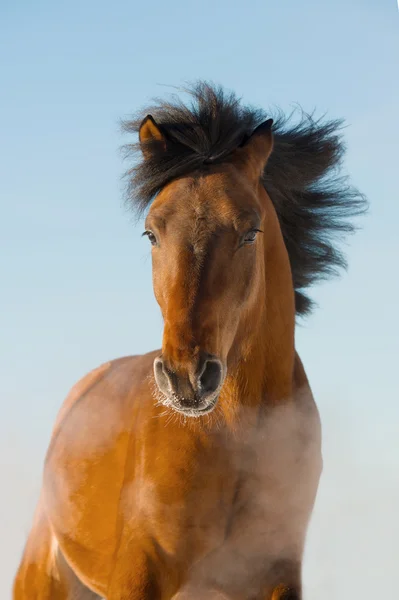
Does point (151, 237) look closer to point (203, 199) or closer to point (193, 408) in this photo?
point (203, 199)

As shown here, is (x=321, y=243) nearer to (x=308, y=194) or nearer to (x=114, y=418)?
(x=308, y=194)

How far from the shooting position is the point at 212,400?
12.1 ft

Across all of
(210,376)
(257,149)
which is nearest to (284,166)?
(257,149)

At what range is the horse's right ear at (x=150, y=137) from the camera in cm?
459

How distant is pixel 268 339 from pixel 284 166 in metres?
1.12

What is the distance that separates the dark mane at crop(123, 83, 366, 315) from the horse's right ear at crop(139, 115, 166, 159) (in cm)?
4

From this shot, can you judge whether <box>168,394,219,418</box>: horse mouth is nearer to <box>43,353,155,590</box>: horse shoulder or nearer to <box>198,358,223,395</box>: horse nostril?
<box>198,358,223,395</box>: horse nostril

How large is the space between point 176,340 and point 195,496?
909 mm

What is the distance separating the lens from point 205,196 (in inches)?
161

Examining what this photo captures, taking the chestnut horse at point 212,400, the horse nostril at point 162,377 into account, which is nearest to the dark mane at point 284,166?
the chestnut horse at point 212,400

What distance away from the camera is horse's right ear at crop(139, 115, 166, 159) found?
4.59 m

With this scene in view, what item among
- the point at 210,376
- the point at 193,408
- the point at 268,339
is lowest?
the point at 193,408

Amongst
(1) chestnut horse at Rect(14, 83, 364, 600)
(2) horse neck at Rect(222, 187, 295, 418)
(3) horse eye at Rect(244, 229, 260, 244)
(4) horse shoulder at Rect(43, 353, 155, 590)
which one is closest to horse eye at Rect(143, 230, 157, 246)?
(1) chestnut horse at Rect(14, 83, 364, 600)

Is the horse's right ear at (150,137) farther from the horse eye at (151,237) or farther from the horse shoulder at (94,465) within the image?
the horse shoulder at (94,465)
